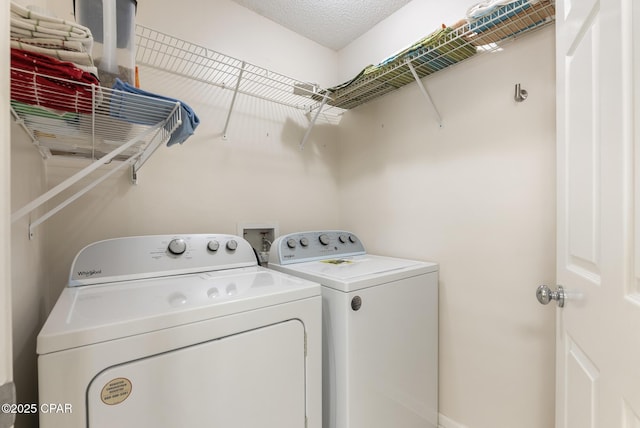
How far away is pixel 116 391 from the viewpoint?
2.20 ft

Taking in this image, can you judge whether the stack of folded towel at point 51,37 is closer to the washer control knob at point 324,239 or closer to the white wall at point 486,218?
the washer control knob at point 324,239

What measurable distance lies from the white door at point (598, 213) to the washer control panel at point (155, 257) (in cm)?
124


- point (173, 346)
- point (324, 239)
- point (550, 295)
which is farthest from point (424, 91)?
point (173, 346)

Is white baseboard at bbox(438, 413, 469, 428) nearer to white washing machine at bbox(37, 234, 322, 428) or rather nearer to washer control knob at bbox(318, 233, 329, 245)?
white washing machine at bbox(37, 234, 322, 428)

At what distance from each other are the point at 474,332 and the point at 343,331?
2.55 feet

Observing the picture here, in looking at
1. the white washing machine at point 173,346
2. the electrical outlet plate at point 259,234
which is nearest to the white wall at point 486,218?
the electrical outlet plate at point 259,234

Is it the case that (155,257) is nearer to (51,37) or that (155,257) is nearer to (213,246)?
(213,246)

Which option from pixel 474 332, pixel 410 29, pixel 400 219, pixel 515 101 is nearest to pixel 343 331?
pixel 474 332

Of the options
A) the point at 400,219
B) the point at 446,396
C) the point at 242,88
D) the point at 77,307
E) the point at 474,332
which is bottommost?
the point at 446,396

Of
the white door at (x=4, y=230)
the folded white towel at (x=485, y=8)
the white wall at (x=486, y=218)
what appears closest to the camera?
the white door at (x=4, y=230)

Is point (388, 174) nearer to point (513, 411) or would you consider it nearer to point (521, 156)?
point (521, 156)

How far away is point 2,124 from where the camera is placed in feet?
1.19

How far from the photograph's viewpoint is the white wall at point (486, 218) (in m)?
1.21

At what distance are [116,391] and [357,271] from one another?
927 millimetres
